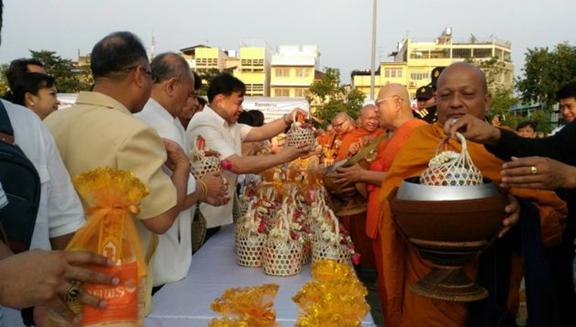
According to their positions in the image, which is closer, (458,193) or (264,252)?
(458,193)

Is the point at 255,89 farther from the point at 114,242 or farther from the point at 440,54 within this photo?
the point at 114,242

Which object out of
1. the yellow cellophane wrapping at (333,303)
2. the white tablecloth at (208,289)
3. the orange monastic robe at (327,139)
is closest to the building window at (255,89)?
the orange monastic robe at (327,139)

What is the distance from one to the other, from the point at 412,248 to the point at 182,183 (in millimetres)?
1127

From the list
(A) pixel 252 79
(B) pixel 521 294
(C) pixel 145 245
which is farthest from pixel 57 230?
(A) pixel 252 79

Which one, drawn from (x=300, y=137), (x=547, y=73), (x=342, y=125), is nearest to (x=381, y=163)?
(x=300, y=137)

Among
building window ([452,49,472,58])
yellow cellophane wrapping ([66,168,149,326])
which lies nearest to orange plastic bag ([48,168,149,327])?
yellow cellophane wrapping ([66,168,149,326])

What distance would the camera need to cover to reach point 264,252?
2.67 meters

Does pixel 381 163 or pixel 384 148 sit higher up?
pixel 384 148

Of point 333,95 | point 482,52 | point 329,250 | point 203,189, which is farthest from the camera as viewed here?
point 482,52

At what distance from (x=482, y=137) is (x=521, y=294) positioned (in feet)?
3.01

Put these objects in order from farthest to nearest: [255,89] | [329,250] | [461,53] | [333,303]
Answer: [461,53]
[255,89]
[329,250]
[333,303]

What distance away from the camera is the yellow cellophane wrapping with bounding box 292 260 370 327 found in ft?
4.53

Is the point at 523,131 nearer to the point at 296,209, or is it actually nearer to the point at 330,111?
the point at 296,209

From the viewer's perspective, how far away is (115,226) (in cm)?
126
